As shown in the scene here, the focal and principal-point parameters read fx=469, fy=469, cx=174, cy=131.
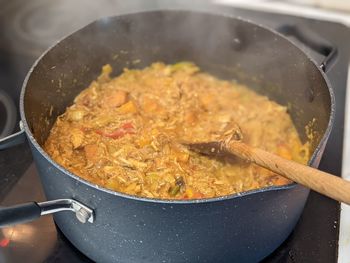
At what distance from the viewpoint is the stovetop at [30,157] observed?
4.37ft

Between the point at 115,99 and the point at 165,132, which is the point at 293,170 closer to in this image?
the point at 165,132

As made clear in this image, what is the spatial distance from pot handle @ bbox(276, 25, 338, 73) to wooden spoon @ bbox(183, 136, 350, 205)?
1.62 ft

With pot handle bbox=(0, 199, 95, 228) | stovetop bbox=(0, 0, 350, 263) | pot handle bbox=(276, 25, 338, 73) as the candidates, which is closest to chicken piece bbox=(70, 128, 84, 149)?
stovetop bbox=(0, 0, 350, 263)

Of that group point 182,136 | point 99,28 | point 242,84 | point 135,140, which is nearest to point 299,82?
point 242,84

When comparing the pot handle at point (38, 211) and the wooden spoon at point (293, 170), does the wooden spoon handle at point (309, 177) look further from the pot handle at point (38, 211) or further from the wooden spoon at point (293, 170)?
the pot handle at point (38, 211)

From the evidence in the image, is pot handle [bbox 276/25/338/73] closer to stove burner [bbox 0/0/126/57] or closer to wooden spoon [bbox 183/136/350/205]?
wooden spoon [bbox 183/136/350/205]

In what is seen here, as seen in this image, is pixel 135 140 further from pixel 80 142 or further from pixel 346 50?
pixel 346 50

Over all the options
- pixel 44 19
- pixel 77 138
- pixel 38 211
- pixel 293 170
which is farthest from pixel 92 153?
pixel 44 19

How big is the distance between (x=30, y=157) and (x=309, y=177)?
3.18ft

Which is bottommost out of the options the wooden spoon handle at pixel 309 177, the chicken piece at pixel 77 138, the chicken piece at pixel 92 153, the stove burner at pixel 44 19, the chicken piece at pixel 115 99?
the chicken piece at pixel 92 153

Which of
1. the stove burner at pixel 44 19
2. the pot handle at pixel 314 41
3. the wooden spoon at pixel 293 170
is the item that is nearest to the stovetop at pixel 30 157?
the stove burner at pixel 44 19

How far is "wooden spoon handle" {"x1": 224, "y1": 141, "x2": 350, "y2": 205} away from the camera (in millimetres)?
985

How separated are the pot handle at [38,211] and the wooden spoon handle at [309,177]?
0.46 meters

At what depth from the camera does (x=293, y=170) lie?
3.57 feet
